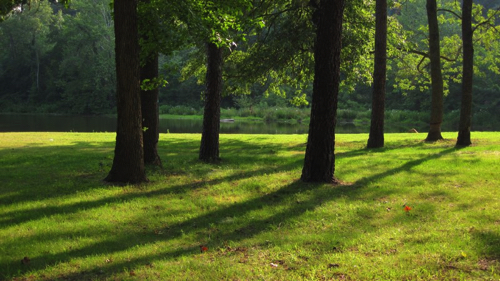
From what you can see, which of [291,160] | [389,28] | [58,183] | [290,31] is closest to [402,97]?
[389,28]

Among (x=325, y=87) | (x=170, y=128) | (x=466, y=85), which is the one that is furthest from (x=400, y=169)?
(x=170, y=128)

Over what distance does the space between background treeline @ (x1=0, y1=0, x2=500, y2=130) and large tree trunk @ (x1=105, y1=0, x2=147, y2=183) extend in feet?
140

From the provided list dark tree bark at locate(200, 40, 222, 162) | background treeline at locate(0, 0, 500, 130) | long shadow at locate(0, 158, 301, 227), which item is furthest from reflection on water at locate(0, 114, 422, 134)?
long shadow at locate(0, 158, 301, 227)

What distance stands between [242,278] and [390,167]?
25.4ft

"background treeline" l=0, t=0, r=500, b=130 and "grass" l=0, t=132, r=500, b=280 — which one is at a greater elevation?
"background treeline" l=0, t=0, r=500, b=130

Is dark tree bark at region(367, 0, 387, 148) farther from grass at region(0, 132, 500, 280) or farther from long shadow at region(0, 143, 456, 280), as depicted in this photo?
long shadow at region(0, 143, 456, 280)

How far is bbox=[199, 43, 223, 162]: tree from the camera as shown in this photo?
12.0m

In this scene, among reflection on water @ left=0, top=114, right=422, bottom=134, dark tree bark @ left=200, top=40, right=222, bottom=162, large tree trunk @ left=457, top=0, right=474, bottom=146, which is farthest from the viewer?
reflection on water @ left=0, top=114, right=422, bottom=134

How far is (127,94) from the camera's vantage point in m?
9.11

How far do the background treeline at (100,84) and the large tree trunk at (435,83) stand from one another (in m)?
31.1

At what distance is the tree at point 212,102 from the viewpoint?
12.0 metres

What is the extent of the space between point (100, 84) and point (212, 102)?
177ft

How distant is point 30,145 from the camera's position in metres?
17.0

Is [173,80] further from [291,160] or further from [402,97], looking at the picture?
[291,160]
